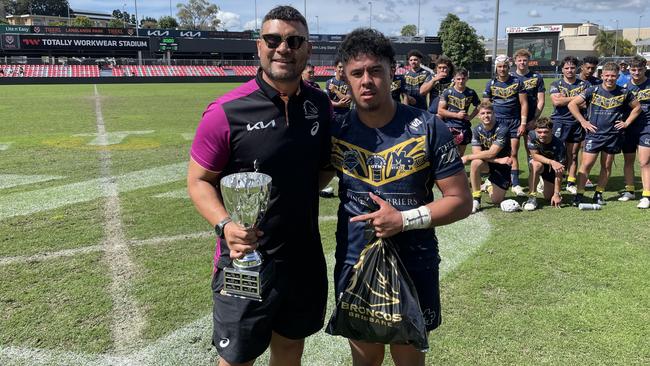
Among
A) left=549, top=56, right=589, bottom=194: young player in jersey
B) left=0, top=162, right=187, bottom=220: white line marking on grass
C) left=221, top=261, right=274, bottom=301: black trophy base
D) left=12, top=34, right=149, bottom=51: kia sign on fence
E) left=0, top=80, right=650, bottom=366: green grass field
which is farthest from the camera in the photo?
left=12, top=34, right=149, bottom=51: kia sign on fence

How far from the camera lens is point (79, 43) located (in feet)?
191

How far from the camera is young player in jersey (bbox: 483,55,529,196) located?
7449mm

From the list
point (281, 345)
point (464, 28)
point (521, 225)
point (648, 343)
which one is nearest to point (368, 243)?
point (281, 345)

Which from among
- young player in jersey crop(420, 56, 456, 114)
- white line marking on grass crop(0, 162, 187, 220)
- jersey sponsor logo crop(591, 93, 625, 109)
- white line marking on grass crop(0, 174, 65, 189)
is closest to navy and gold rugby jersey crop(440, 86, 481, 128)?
young player in jersey crop(420, 56, 456, 114)

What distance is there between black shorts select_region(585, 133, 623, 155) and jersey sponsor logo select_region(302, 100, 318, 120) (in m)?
5.70

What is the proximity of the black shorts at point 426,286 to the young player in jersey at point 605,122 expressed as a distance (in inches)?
193

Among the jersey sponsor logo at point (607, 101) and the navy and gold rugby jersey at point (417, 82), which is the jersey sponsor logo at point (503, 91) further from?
the navy and gold rugby jersey at point (417, 82)

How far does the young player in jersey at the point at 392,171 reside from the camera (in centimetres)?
207

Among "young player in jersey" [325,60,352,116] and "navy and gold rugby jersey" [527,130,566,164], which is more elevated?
"young player in jersey" [325,60,352,116]

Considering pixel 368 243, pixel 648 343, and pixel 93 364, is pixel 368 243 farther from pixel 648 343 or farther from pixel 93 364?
pixel 648 343

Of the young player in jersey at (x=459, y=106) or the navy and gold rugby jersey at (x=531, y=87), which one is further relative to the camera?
the navy and gold rugby jersey at (x=531, y=87)

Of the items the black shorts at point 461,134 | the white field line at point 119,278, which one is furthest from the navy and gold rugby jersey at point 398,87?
the white field line at point 119,278

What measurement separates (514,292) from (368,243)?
6.98ft

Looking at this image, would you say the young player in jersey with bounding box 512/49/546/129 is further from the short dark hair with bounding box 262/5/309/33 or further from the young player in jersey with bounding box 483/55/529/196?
the short dark hair with bounding box 262/5/309/33
